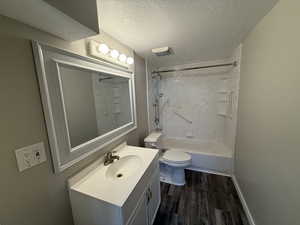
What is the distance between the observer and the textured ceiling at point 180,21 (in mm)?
941

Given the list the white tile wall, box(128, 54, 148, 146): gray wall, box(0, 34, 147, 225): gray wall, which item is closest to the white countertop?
box(0, 34, 147, 225): gray wall

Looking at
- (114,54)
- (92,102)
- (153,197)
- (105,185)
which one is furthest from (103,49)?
(153,197)

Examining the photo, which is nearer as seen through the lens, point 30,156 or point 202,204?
point 30,156

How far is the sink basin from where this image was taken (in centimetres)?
123

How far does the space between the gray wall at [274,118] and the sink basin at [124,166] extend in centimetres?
114

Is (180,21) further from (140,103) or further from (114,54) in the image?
(140,103)

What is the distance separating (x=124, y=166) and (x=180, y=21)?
1.62 metres

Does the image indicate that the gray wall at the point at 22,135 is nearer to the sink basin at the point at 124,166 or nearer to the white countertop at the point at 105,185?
the white countertop at the point at 105,185

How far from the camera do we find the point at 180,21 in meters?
1.16

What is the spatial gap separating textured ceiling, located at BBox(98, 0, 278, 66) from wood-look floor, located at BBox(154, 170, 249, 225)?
2.18 metres

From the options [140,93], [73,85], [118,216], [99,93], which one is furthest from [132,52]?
[118,216]

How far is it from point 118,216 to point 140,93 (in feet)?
5.51

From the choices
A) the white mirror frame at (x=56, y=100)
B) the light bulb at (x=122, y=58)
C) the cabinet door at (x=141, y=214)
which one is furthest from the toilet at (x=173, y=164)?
the light bulb at (x=122, y=58)

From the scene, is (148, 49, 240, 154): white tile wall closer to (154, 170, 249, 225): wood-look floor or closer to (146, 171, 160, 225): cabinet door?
(154, 170, 249, 225): wood-look floor
